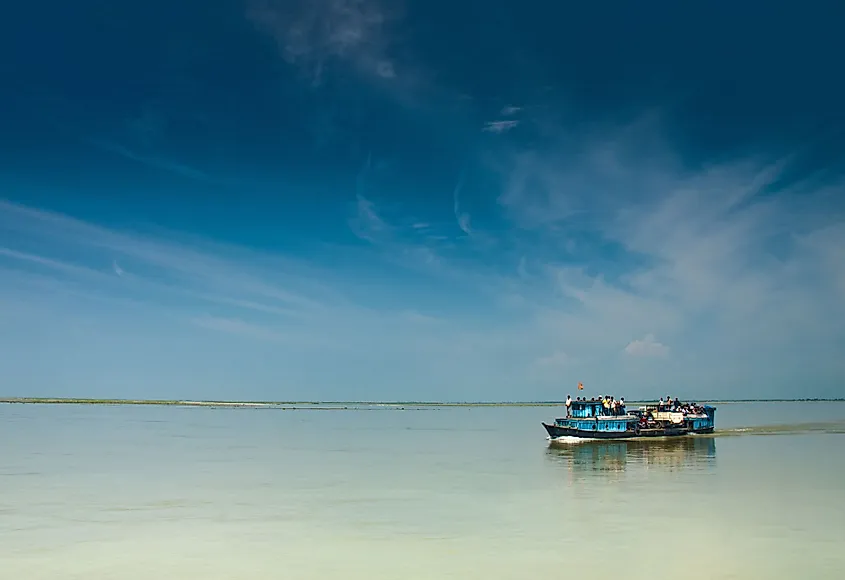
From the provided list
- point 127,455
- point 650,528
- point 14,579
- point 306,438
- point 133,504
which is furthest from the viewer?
point 306,438

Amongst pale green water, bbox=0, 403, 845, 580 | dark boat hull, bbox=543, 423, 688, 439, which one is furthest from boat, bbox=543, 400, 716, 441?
pale green water, bbox=0, 403, 845, 580

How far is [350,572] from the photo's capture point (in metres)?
14.7

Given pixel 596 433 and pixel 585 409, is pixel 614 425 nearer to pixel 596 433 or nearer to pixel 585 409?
pixel 596 433

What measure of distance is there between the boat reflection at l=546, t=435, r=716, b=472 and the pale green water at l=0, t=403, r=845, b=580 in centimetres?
33

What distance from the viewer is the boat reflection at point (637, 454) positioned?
112 ft

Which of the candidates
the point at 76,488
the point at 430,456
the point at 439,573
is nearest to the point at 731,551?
the point at 439,573

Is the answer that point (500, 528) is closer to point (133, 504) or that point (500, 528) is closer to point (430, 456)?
point (133, 504)

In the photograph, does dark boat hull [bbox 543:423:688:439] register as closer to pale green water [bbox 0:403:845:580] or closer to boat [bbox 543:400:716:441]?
boat [bbox 543:400:716:441]

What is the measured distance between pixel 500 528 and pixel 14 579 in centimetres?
1103

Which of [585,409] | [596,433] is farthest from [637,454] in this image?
[585,409]

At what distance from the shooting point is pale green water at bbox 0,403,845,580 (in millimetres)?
15266

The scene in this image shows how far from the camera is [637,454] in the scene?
132 feet

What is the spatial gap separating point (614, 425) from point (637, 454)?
7.60 meters

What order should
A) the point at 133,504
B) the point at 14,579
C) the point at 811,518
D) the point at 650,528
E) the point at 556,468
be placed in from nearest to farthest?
the point at 14,579 < the point at 650,528 < the point at 811,518 < the point at 133,504 < the point at 556,468
